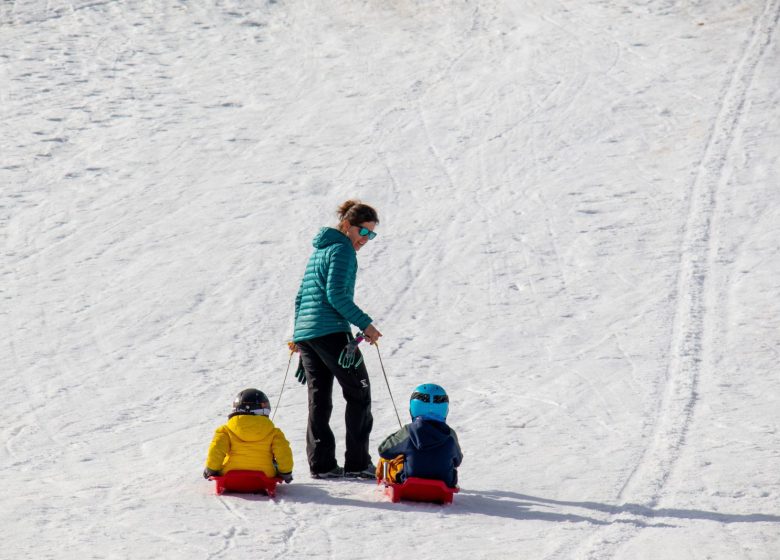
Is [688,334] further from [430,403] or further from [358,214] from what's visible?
[358,214]

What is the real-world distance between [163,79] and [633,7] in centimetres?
802

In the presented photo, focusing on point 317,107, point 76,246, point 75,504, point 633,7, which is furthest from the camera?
point 633,7

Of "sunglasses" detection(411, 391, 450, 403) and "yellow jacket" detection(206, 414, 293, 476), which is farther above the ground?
"sunglasses" detection(411, 391, 450, 403)

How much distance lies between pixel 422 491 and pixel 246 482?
945mm

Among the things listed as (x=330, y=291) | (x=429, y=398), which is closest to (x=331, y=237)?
(x=330, y=291)

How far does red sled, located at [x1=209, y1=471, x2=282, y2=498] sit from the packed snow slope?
76mm

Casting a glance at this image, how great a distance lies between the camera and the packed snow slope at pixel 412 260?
5660 millimetres

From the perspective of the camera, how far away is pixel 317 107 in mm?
15625

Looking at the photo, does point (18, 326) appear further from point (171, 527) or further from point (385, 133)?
point (385, 133)

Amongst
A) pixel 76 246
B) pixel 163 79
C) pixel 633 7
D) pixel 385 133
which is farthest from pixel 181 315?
pixel 633 7

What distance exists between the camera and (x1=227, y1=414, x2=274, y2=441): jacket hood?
5.85 metres

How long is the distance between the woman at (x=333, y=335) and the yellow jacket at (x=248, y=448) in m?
0.46

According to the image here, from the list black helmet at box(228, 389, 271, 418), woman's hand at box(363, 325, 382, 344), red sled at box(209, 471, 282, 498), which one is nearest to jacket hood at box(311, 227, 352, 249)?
woman's hand at box(363, 325, 382, 344)

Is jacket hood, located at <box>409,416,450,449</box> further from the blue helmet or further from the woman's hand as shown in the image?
the woman's hand
